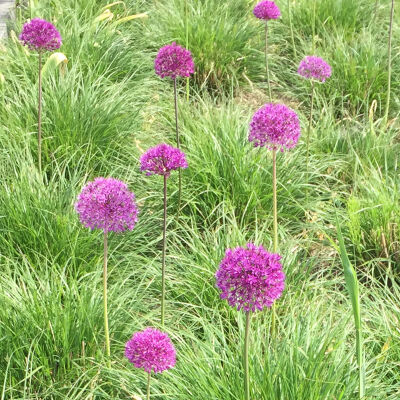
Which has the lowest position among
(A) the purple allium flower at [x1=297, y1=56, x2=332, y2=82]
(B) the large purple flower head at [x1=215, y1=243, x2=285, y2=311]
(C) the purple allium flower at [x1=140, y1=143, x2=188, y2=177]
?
(A) the purple allium flower at [x1=297, y1=56, x2=332, y2=82]

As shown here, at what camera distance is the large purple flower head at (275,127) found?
2707 mm

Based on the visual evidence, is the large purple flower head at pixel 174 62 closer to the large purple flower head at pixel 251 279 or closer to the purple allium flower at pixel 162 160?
the purple allium flower at pixel 162 160

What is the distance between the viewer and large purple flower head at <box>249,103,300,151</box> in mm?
2707

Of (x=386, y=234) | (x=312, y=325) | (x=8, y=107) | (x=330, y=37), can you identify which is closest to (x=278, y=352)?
(x=312, y=325)

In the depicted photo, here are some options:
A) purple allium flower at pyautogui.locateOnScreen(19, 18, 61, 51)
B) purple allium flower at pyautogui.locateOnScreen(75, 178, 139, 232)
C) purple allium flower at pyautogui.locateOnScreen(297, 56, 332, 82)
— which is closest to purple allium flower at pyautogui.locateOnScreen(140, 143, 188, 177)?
purple allium flower at pyautogui.locateOnScreen(75, 178, 139, 232)

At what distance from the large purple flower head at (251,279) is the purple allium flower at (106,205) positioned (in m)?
0.52

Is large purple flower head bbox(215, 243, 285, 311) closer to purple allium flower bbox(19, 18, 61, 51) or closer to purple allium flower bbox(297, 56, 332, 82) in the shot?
purple allium flower bbox(19, 18, 61, 51)

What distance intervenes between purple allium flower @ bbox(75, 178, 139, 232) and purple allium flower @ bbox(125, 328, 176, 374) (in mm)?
400

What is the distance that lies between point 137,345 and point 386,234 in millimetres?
1916

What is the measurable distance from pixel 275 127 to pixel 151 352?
0.98 m

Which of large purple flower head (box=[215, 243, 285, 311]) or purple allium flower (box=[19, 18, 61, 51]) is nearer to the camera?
large purple flower head (box=[215, 243, 285, 311])

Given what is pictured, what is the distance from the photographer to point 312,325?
285 centimetres

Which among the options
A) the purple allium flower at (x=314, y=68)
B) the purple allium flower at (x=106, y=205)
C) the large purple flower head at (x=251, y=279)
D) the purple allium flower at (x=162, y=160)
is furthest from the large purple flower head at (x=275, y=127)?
the purple allium flower at (x=314, y=68)

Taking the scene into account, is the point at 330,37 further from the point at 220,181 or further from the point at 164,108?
the point at 220,181
